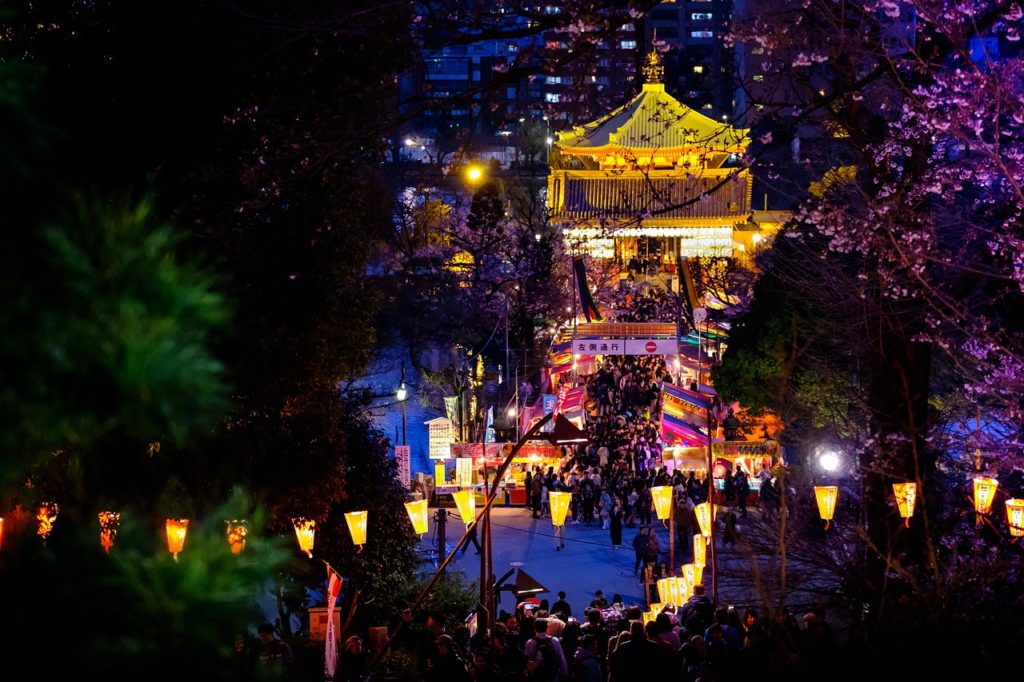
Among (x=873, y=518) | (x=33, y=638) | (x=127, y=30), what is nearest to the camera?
(x=33, y=638)

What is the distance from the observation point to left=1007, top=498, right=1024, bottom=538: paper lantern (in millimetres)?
9351

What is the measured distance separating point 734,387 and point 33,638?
851 inches

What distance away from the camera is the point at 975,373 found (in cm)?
1280

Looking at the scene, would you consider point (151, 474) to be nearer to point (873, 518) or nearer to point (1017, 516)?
point (873, 518)

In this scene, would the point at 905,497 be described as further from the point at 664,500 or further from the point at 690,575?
the point at 664,500

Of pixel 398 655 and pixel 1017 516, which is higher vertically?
pixel 1017 516

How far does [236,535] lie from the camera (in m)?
1.77

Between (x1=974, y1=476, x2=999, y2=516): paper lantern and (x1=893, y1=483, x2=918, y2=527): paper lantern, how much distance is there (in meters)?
1.11

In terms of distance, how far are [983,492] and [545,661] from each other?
5.15m

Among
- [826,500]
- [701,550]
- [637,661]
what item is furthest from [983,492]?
[637,661]

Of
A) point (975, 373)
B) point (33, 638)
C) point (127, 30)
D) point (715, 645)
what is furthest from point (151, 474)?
point (975, 373)

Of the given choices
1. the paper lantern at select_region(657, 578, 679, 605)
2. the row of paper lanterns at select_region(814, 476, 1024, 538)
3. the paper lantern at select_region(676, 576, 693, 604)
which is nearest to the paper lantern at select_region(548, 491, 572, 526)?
the paper lantern at select_region(676, 576, 693, 604)

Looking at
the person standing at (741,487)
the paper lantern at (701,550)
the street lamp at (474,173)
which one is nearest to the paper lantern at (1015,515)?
the paper lantern at (701,550)

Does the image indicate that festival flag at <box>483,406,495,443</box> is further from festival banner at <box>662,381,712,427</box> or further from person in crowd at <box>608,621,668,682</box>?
person in crowd at <box>608,621,668,682</box>
